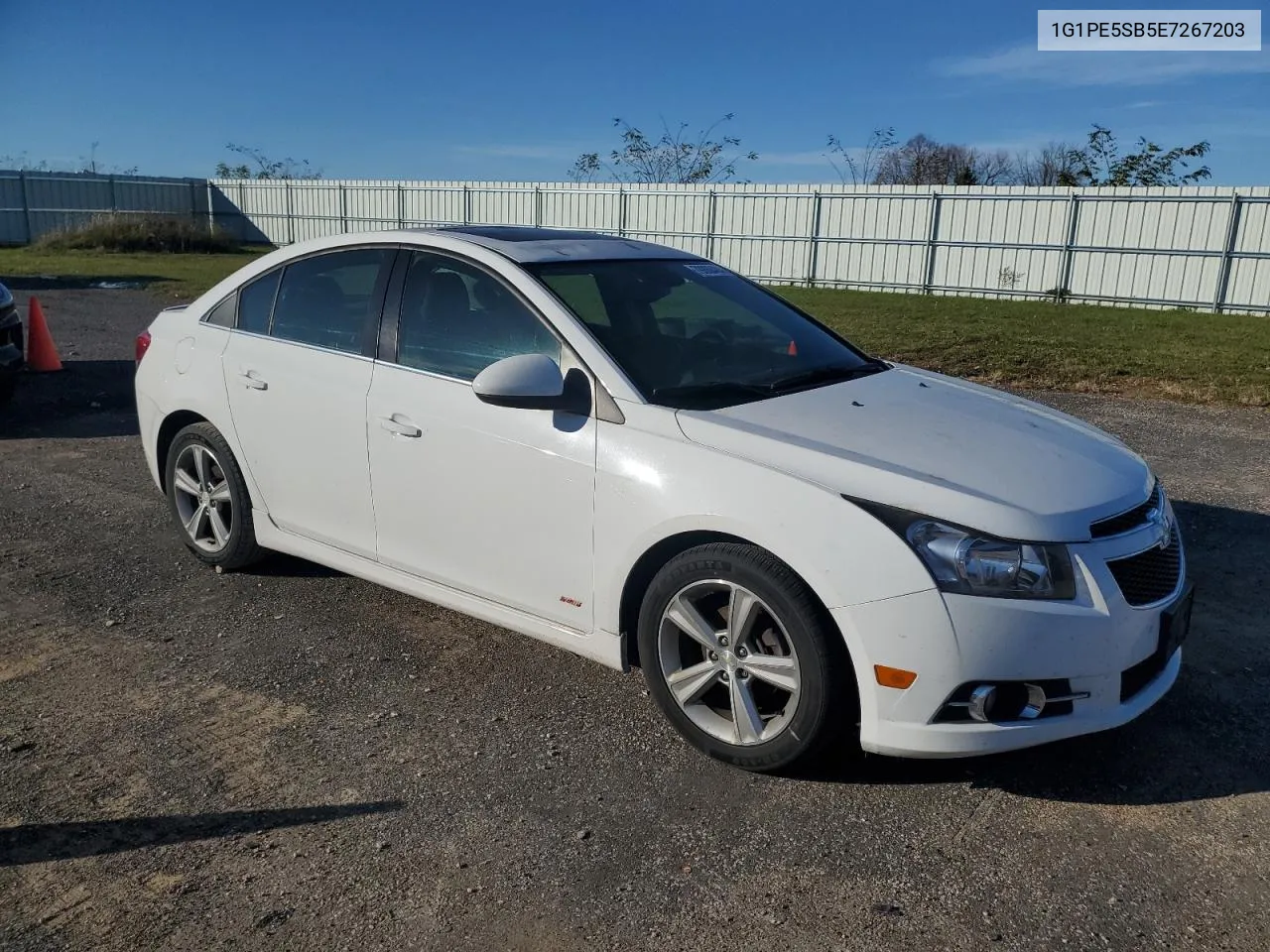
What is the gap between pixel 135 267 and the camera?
2639cm

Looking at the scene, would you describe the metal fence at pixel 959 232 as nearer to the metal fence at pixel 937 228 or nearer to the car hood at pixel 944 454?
the metal fence at pixel 937 228

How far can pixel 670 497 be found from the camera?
337 cm

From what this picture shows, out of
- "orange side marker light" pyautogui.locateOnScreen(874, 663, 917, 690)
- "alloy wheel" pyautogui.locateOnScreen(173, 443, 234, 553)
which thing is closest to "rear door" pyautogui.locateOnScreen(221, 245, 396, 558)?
"alloy wheel" pyautogui.locateOnScreen(173, 443, 234, 553)

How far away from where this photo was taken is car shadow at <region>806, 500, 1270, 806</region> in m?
3.35

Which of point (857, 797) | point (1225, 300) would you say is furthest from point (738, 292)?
point (1225, 300)

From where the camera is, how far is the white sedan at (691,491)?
120 inches

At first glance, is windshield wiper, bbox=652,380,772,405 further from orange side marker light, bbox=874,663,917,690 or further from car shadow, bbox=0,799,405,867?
car shadow, bbox=0,799,405,867

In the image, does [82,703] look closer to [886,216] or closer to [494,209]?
[886,216]

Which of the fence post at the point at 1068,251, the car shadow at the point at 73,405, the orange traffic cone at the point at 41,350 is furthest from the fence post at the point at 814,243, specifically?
the orange traffic cone at the point at 41,350

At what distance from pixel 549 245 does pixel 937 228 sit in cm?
2067

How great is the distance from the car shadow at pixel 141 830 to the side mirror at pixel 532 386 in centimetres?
135

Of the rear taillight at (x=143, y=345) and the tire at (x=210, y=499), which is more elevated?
the rear taillight at (x=143, y=345)

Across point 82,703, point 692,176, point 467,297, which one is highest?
point 692,176

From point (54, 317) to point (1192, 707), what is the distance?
16.0m
